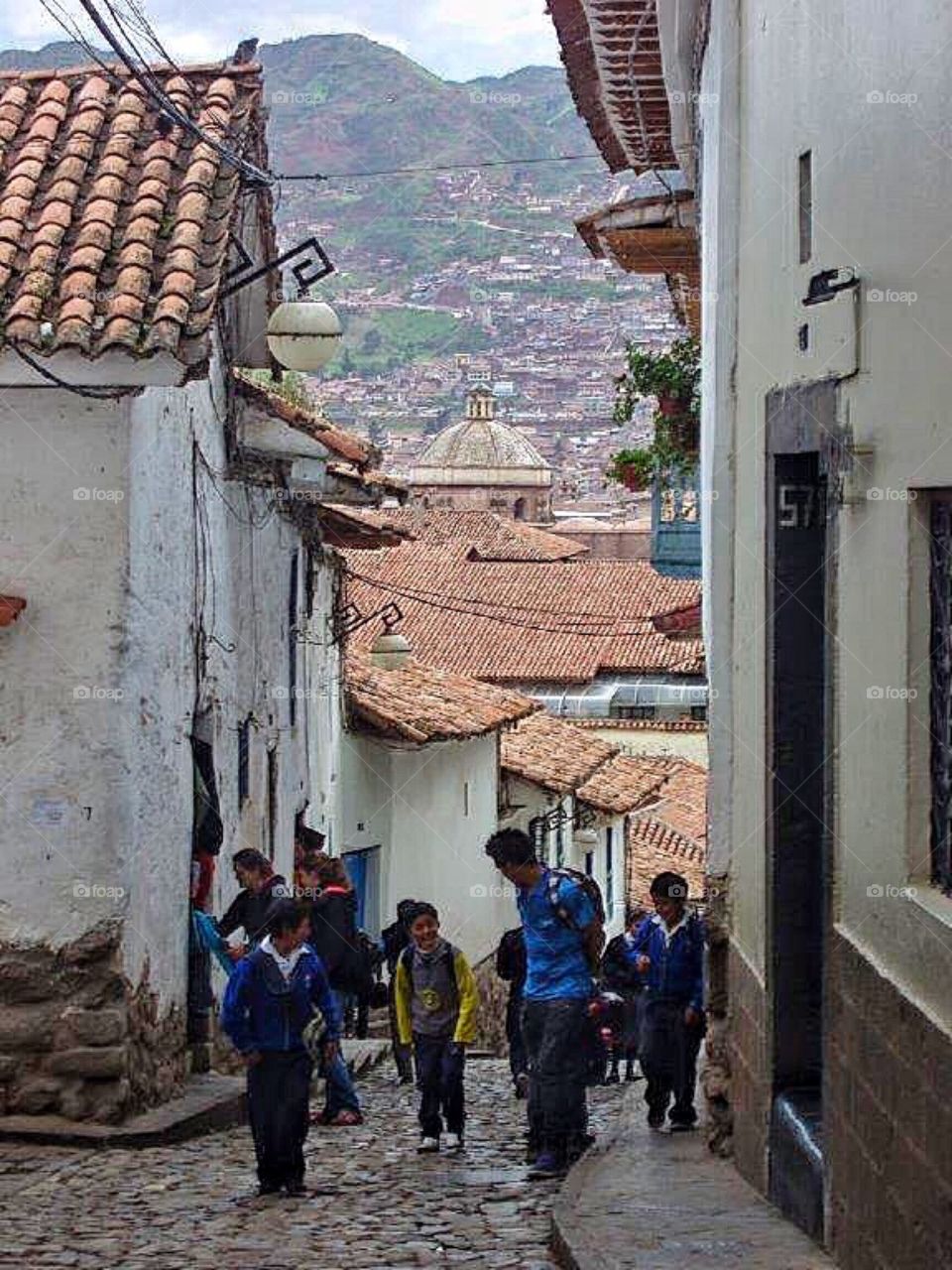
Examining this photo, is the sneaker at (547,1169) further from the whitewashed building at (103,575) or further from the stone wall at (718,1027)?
the whitewashed building at (103,575)

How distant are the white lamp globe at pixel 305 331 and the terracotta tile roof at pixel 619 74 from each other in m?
2.41

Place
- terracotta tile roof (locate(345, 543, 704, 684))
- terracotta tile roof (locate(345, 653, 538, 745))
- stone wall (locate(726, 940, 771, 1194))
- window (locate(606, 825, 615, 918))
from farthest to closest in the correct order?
terracotta tile roof (locate(345, 543, 704, 684)) → window (locate(606, 825, 615, 918)) → terracotta tile roof (locate(345, 653, 538, 745)) → stone wall (locate(726, 940, 771, 1194))

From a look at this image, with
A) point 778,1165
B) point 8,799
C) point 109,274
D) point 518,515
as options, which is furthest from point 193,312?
point 518,515

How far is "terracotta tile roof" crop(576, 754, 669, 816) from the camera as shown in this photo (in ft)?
106

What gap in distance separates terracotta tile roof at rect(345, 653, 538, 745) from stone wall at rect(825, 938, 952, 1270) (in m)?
16.3

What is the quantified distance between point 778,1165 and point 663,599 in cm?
5074

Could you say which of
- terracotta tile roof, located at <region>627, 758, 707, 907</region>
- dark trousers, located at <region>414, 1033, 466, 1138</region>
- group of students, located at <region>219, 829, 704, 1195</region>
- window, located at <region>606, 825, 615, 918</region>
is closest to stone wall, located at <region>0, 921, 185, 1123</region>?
group of students, located at <region>219, 829, 704, 1195</region>

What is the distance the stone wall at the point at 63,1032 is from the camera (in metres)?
12.0

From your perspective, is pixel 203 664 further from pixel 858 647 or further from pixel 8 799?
pixel 858 647

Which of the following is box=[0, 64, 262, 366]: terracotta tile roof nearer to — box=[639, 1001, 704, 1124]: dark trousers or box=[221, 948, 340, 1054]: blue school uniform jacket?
box=[221, 948, 340, 1054]: blue school uniform jacket

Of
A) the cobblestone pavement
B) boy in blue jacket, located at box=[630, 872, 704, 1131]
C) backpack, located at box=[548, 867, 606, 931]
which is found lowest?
the cobblestone pavement

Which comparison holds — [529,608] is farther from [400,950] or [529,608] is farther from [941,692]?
[941,692]

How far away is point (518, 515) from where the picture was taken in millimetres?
117938

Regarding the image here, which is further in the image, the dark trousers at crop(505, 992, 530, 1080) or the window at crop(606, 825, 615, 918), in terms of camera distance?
the window at crop(606, 825, 615, 918)
